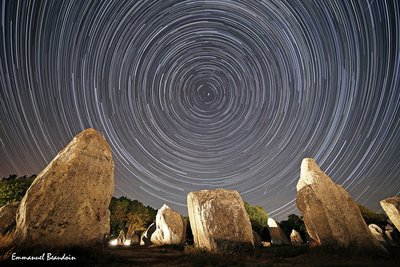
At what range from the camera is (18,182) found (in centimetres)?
3606

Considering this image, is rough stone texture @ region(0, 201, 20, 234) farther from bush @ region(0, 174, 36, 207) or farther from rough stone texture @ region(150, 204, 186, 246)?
bush @ region(0, 174, 36, 207)

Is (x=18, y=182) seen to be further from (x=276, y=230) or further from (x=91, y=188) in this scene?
(x=276, y=230)

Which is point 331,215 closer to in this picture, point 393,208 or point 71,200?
point 393,208

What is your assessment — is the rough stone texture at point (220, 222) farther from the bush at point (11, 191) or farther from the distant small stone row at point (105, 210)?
the bush at point (11, 191)

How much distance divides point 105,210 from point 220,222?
21.0 ft

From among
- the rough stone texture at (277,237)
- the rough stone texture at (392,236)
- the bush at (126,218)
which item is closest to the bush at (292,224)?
the rough stone texture at (277,237)

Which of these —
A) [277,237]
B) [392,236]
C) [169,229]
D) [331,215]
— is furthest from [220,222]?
[277,237]

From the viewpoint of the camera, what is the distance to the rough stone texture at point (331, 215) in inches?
500

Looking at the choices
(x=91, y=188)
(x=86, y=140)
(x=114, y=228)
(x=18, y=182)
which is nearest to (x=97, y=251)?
(x=91, y=188)

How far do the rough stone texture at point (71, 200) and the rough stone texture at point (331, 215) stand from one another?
1248 centimetres

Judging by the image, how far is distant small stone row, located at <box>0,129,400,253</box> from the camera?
929 cm

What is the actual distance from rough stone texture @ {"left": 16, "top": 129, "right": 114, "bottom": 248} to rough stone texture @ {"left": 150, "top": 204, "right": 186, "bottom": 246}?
42.6ft

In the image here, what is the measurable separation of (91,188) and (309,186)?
1357 centimetres

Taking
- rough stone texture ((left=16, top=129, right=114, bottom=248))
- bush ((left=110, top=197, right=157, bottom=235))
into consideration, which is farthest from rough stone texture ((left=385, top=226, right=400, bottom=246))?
bush ((left=110, top=197, right=157, bottom=235))
